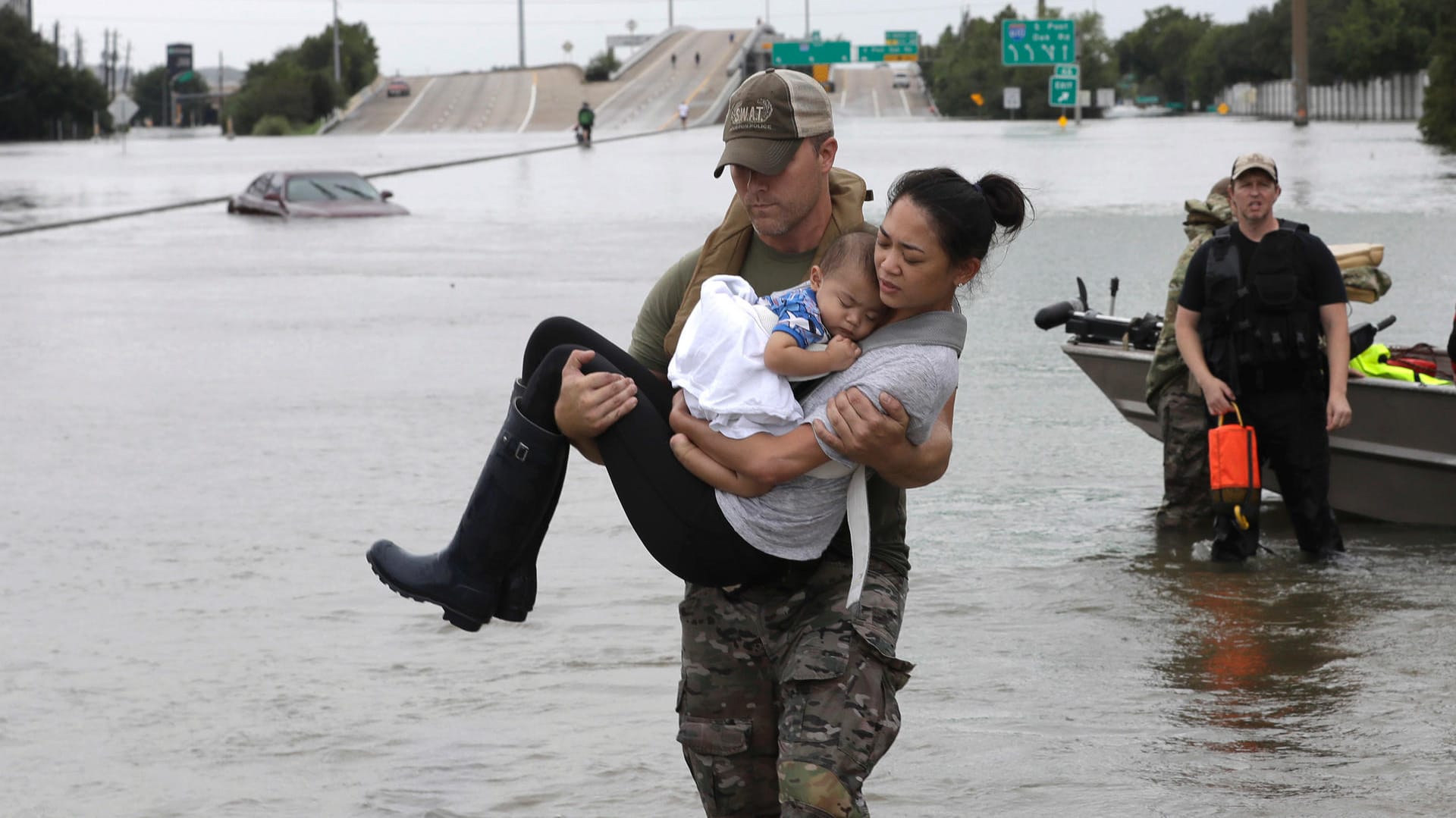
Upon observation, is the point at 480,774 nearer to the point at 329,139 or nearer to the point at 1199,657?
the point at 1199,657

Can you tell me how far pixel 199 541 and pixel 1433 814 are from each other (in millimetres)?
5775

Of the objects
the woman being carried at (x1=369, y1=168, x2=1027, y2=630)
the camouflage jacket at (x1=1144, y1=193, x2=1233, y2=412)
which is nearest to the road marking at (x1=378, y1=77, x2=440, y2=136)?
the camouflage jacket at (x1=1144, y1=193, x2=1233, y2=412)

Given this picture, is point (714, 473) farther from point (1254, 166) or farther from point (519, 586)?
point (1254, 166)

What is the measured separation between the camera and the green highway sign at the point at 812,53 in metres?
128

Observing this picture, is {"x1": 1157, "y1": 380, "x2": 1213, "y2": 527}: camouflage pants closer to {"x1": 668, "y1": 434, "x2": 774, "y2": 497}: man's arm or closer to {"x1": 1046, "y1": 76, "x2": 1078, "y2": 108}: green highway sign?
{"x1": 668, "y1": 434, "x2": 774, "y2": 497}: man's arm

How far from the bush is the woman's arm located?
115130mm

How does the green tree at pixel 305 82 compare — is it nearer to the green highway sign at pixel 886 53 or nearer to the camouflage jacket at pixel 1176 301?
the green highway sign at pixel 886 53

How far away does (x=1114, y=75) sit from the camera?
168 metres

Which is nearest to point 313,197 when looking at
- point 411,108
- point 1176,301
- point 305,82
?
point 1176,301

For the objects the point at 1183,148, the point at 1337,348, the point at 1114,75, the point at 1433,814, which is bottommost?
the point at 1433,814

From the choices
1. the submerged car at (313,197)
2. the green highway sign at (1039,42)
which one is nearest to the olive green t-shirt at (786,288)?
the submerged car at (313,197)

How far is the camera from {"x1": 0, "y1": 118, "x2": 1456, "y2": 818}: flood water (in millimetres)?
5840

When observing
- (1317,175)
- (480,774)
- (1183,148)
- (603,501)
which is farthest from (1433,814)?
(1183,148)

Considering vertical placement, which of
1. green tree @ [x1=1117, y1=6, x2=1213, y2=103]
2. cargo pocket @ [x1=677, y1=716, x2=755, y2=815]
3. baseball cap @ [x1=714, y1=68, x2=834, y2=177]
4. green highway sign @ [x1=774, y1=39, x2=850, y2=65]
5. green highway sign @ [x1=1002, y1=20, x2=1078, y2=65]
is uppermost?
green tree @ [x1=1117, y1=6, x2=1213, y2=103]
